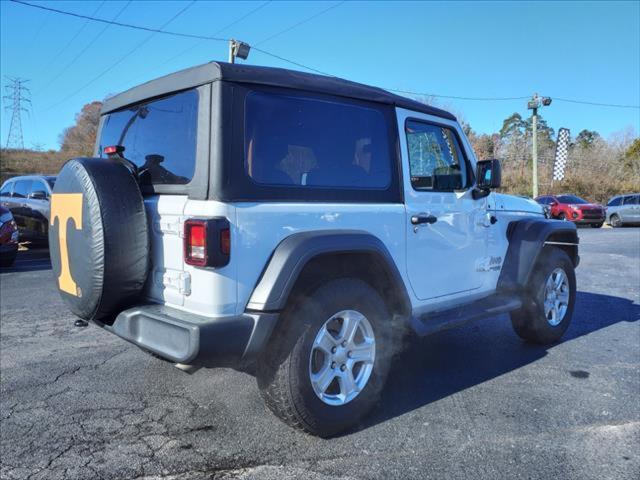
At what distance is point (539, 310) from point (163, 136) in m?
3.50

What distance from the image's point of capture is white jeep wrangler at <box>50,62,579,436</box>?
2.62m

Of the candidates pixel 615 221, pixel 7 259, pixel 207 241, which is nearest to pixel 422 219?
pixel 207 241

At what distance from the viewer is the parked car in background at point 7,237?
29.0 ft

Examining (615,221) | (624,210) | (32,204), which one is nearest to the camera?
(32,204)

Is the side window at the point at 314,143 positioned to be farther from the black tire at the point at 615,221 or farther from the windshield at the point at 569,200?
the black tire at the point at 615,221

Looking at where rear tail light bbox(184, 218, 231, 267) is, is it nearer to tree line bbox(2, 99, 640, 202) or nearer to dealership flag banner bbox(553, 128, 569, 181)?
tree line bbox(2, 99, 640, 202)

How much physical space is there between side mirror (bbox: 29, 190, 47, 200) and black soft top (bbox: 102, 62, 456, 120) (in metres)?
8.33

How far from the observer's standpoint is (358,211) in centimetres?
313

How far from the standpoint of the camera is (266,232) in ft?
8.82

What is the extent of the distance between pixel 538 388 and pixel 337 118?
246 cm

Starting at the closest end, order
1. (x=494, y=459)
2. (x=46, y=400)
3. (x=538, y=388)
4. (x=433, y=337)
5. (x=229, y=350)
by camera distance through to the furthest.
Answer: (x=229, y=350), (x=494, y=459), (x=46, y=400), (x=538, y=388), (x=433, y=337)

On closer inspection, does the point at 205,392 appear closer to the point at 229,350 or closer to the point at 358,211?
the point at 229,350

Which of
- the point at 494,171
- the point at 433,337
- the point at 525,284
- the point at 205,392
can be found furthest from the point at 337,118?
the point at 433,337

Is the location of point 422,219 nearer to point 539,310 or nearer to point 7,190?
point 539,310
